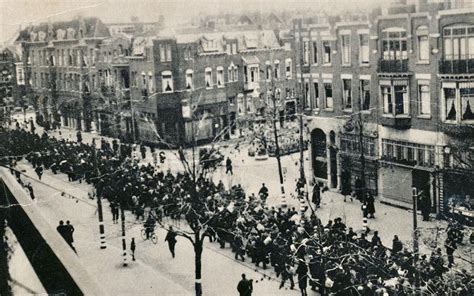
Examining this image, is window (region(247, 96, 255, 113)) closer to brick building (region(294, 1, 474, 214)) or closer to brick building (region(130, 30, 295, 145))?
brick building (region(130, 30, 295, 145))

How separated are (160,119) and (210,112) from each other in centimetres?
489

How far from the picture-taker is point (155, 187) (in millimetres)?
31312

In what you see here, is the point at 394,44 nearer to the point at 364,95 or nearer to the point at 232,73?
the point at 364,95

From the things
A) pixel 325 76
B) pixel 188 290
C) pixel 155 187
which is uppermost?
pixel 325 76

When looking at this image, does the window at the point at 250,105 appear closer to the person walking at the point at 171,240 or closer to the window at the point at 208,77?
the window at the point at 208,77

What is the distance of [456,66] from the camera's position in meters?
26.4

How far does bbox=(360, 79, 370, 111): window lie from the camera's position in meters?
32.7

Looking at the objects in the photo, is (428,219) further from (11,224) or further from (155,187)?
(11,224)

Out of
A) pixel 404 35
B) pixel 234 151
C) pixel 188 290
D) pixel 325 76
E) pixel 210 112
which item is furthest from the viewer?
pixel 210 112

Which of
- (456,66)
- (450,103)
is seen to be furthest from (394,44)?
(450,103)

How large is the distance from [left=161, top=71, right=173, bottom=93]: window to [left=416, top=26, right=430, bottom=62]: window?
913 inches

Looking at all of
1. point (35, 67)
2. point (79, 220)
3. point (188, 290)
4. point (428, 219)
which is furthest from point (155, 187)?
point (35, 67)

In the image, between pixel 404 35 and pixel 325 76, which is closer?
pixel 404 35

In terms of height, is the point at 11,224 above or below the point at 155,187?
above
